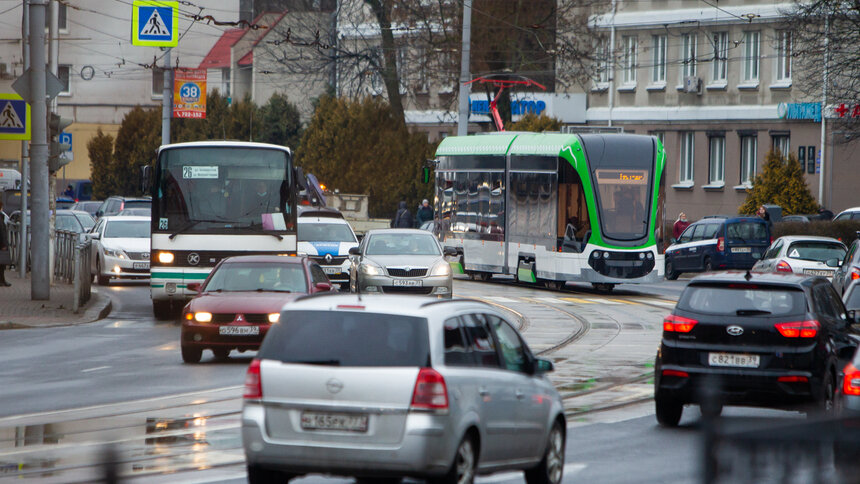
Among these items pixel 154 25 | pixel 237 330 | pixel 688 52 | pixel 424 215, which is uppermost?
pixel 688 52

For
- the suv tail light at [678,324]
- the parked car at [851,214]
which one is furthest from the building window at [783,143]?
the suv tail light at [678,324]

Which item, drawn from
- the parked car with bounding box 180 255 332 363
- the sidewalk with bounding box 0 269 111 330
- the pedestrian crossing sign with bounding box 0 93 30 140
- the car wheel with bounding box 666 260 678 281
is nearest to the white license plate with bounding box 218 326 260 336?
the parked car with bounding box 180 255 332 363

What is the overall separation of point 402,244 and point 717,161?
103 ft

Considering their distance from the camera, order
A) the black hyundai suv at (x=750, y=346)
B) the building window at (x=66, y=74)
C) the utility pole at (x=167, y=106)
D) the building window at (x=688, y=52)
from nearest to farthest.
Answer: the black hyundai suv at (x=750, y=346), the utility pole at (x=167, y=106), the building window at (x=688, y=52), the building window at (x=66, y=74)

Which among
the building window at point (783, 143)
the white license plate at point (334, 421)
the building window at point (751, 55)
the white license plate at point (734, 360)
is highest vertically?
the building window at point (751, 55)

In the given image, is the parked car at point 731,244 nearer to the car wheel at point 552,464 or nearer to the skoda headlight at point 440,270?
the skoda headlight at point 440,270

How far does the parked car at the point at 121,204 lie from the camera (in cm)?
4553

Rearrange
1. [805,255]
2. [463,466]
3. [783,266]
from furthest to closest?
[805,255]
[783,266]
[463,466]

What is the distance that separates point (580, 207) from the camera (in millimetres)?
31141

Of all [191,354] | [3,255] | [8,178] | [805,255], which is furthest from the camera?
[8,178]

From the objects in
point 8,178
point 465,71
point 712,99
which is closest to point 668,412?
point 465,71

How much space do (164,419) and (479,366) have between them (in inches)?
187

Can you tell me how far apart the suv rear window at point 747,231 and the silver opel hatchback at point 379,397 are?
3146 cm

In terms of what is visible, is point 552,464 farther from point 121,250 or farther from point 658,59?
point 658,59
